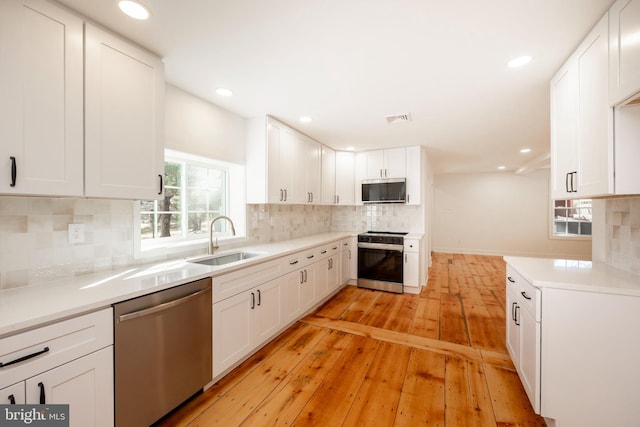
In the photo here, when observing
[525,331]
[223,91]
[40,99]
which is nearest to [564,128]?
[525,331]

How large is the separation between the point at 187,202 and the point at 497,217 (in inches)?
304

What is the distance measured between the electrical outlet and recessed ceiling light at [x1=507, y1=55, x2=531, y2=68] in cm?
308

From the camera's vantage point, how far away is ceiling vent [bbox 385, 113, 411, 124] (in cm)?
291

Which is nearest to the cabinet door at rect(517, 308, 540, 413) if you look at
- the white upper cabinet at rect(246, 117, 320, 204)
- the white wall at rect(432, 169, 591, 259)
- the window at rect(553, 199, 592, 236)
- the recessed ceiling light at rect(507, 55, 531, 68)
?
the recessed ceiling light at rect(507, 55, 531, 68)

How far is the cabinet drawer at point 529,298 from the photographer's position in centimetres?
157

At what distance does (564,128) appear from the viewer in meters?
1.84

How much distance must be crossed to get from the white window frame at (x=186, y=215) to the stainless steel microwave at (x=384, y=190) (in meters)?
2.34

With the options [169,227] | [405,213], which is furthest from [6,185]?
[405,213]

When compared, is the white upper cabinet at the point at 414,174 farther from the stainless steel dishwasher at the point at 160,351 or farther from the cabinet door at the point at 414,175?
the stainless steel dishwasher at the point at 160,351

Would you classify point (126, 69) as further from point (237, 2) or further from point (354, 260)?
point (354, 260)

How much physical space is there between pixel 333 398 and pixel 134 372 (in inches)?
49.6

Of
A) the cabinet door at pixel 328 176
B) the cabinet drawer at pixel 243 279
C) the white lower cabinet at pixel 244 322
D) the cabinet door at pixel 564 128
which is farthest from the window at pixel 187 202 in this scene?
the cabinet door at pixel 564 128

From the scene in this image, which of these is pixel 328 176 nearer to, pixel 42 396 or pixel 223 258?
pixel 223 258

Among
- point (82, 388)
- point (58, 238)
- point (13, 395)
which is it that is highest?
point (58, 238)
